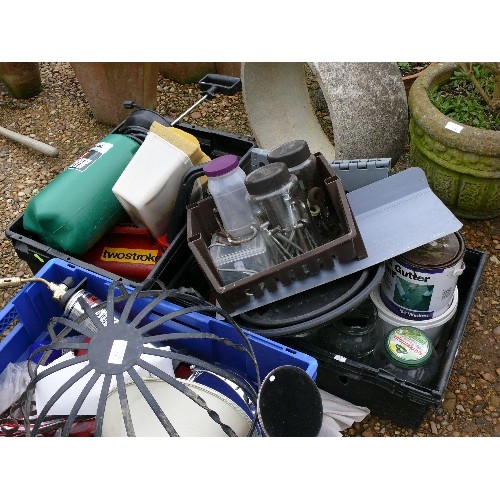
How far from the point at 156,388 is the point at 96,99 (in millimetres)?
2150

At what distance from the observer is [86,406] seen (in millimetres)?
1436

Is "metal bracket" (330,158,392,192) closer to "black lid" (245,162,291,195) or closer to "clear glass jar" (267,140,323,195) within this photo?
"clear glass jar" (267,140,323,195)

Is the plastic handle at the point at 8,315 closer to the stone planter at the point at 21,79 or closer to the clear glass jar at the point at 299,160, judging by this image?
the clear glass jar at the point at 299,160

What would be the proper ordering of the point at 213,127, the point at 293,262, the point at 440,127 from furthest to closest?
the point at 213,127
the point at 440,127
the point at 293,262

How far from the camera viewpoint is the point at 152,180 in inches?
71.7

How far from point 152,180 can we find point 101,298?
1.36 feet

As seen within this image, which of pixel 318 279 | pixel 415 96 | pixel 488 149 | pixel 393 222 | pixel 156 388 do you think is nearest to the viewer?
pixel 156 388

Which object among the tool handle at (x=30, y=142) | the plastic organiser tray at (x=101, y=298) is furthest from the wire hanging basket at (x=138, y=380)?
A: the tool handle at (x=30, y=142)

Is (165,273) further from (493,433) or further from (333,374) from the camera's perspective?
(493,433)

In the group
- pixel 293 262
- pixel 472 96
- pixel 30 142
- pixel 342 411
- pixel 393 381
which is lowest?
pixel 342 411

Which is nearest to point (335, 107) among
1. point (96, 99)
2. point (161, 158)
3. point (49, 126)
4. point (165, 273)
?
point (161, 158)

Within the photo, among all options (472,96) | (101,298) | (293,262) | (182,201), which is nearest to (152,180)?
(182,201)

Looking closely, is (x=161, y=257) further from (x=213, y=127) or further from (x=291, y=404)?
(x=213, y=127)

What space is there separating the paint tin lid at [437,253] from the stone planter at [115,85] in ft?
5.97
